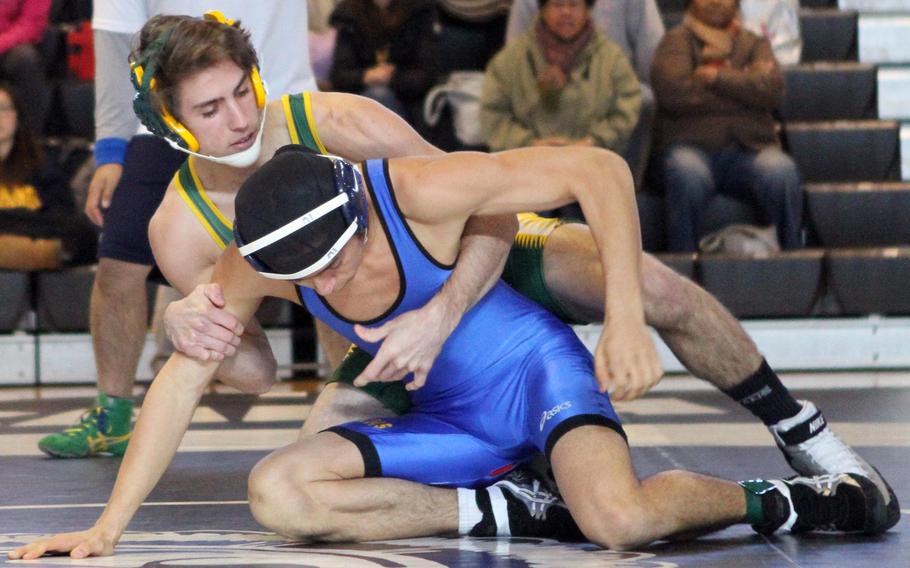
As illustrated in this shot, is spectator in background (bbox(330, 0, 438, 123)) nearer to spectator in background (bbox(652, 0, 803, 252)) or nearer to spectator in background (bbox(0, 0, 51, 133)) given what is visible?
spectator in background (bbox(652, 0, 803, 252))

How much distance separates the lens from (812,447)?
3154 mm

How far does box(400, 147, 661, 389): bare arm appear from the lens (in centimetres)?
271

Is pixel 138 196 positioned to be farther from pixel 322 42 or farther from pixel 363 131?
Answer: pixel 322 42

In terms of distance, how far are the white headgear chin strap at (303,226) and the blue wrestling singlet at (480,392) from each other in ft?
0.76

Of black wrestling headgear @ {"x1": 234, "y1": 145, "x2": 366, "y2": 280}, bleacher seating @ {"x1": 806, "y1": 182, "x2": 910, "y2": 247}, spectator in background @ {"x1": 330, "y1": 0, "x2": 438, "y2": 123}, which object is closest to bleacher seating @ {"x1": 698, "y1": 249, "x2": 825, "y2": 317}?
bleacher seating @ {"x1": 806, "y1": 182, "x2": 910, "y2": 247}

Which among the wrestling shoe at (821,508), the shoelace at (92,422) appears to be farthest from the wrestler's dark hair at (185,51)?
the shoelace at (92,422)

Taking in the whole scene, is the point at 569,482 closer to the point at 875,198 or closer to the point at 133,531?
the point at 133,531

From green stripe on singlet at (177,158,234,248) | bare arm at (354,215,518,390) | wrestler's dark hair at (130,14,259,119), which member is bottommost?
bare arm at (354,215,518,390)

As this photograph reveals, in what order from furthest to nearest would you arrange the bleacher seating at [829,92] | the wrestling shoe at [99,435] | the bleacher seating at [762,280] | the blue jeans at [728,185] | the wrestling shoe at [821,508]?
the bleacher seating at [829,92] → the blue jeans at [728,185] → the bleacher seating at [762,280] → the wrestling shoe at [99,435] → the wrestling shoe at [821,508]

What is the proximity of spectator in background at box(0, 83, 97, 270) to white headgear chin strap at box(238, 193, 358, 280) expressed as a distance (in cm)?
396

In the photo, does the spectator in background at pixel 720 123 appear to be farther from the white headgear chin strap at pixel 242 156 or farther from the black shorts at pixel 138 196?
the white headgear chin strap at pixel 242 156

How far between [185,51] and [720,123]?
3836 millimetres

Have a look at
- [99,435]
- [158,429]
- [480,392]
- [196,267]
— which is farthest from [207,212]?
[99,435]

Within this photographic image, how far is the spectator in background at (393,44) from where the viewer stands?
6.81 m
